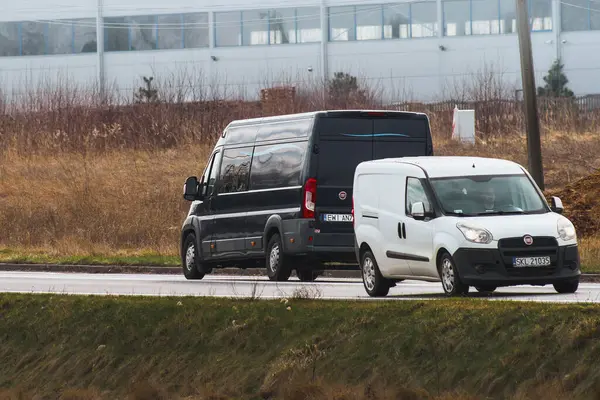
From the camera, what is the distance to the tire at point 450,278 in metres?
16.1

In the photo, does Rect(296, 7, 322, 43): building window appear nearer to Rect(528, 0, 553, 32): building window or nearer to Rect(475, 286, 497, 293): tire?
Rect(528, 0, 553, 32): building window

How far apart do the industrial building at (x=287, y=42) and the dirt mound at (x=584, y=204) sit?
31674 mm

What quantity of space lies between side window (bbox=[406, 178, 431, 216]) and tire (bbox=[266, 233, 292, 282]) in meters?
3.82

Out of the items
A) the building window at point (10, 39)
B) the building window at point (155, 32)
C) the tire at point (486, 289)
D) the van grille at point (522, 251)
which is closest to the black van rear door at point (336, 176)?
the tire at point (486, 289)

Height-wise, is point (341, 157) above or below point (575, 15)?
below

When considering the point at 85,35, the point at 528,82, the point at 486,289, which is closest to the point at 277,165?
the point at 486,289

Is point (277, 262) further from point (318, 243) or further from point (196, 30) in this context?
point (196, 30)

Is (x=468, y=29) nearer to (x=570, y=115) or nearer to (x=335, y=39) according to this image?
(x=335, y=39)

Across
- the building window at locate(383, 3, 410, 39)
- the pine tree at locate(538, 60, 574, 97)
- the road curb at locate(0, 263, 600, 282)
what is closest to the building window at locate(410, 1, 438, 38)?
the building window at locate(383, 3, 410, 39)

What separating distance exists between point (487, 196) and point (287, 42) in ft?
167

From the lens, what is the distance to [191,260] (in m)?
23.8

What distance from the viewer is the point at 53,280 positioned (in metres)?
23.4

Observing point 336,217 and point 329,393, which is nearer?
point 329,393

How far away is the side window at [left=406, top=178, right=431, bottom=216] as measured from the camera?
56.0ft
